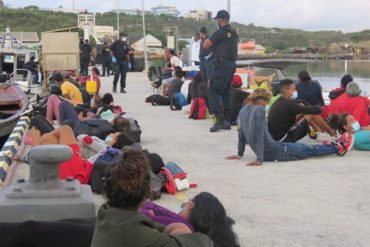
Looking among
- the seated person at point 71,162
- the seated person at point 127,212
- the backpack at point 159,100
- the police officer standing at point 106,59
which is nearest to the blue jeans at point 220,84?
the seated person at point 71,162

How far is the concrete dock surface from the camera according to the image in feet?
16.5

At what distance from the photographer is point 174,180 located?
6.36 m

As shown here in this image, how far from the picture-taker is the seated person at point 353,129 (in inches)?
340

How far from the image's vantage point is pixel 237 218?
5.49 meters

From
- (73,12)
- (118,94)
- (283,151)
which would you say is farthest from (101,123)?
(73,12)

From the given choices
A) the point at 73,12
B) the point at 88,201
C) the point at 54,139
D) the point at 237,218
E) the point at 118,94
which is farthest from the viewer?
the point at 73,12

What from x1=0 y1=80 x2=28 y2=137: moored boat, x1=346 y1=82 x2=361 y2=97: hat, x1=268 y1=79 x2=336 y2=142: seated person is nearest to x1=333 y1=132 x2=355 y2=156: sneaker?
x1=268 y1=79 x2=336 y2=142: seated person

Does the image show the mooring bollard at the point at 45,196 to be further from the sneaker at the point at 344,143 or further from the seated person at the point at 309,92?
the seated person at the point at 309,92

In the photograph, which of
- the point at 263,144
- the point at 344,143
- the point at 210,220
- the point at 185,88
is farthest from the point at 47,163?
the point at 185,88

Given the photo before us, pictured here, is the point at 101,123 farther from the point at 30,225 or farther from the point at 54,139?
the point at 30,225

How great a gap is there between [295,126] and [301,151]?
0.82 metres

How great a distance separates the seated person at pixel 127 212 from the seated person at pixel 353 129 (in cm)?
596

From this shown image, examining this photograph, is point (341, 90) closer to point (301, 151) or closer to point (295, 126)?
point (295, 126)

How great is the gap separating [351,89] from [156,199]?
488cm
